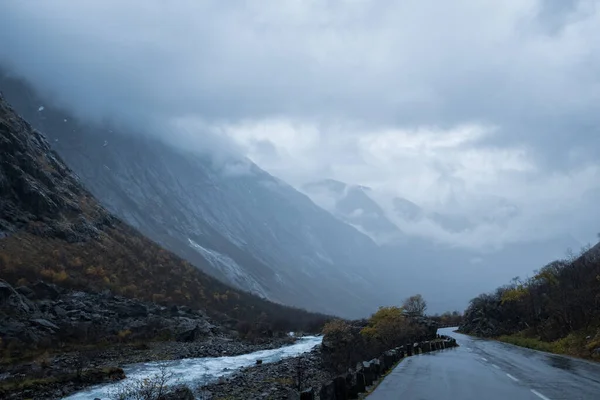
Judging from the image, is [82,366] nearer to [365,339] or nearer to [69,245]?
[365,339]

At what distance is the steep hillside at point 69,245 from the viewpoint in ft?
229

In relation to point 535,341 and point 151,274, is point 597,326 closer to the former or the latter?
point 535,341

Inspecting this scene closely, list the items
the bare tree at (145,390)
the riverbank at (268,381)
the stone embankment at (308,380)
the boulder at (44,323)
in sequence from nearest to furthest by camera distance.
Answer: the stone embankment at (308,380) < the bare tree at (145,390) < the riverbank at (268,381) < the boulder at (44,323)

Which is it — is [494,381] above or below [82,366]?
below

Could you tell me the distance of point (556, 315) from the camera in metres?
40.4

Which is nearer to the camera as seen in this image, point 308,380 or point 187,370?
point 308,380

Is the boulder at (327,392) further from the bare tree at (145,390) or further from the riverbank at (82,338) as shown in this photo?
the riverbank at (82,338)

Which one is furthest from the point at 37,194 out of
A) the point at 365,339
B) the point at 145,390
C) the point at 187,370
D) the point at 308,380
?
the point at 145,390

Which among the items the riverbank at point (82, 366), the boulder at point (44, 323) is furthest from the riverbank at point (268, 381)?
the boulder at point (44, 323)

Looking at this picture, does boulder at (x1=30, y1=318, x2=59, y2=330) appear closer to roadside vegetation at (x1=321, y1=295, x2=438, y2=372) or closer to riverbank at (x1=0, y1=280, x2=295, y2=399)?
riverbank at (x1=0, y1=280, x2=295, y2=399)

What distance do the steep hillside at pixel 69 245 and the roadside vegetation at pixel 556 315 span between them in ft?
158

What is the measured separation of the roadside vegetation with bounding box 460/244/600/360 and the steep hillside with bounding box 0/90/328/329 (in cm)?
4828

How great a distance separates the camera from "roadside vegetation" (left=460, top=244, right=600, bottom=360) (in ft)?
110

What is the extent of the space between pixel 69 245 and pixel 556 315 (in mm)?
68137
